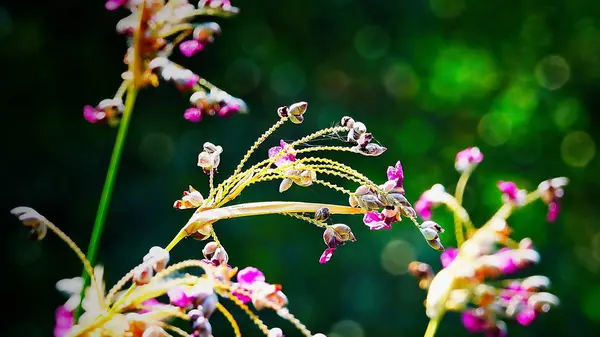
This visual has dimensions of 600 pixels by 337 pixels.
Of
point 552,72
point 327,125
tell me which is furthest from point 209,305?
point 552,72

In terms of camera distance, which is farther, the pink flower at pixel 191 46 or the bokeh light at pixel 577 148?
the bokeh light at pixel 577 148

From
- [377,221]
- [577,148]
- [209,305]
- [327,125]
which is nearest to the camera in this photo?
[209,305]

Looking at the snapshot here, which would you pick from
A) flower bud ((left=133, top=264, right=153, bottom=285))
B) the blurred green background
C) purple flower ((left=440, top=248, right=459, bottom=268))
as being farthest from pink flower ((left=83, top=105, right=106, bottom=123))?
the blurred green background

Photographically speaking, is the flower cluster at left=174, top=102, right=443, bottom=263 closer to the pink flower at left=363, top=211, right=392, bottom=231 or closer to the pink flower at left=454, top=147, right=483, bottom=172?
the pink flower at left=363, top=211, right=392, bottom=231

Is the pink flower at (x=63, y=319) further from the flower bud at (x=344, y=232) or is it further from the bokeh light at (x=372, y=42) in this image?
the bokeh light at (x=372, y=42)

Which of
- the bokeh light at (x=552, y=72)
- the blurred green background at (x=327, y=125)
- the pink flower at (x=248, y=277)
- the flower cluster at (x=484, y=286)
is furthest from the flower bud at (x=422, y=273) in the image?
the bokeh light at (x=552, y=72)

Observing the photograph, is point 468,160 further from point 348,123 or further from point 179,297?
point 179,297

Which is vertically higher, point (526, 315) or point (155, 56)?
point (155, 56)

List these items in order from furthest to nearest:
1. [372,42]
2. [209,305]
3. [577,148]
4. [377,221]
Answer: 1. [577,148]
2. [372,42]
3. [377,221]
4. [209,305]
